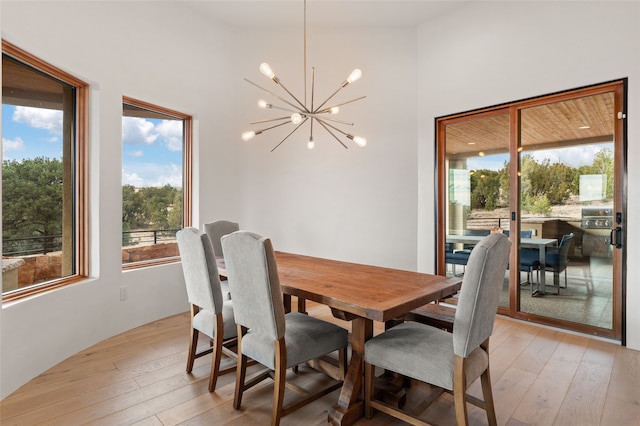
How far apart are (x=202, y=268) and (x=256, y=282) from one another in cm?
59

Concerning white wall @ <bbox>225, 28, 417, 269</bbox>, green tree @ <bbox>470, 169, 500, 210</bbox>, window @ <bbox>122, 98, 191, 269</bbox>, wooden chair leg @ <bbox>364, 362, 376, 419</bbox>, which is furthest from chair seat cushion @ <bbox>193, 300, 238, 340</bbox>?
green tree @ <bbox>470, 169, 500, 210</bbox>

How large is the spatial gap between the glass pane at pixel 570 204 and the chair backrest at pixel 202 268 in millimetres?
3116

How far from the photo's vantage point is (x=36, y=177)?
2764 millimetres

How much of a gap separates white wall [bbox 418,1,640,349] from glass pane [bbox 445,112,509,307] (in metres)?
0.21

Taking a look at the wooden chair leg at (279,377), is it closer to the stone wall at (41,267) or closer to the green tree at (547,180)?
the stone wall at (41,267)

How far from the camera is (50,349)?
2639 mm

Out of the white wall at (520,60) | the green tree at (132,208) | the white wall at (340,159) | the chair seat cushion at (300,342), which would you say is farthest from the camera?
the white wall at (340,159)

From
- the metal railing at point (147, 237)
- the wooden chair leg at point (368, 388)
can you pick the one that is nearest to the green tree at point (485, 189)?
the wooden chair leg at point (368, 388)

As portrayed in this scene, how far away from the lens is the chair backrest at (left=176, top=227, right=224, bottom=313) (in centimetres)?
226

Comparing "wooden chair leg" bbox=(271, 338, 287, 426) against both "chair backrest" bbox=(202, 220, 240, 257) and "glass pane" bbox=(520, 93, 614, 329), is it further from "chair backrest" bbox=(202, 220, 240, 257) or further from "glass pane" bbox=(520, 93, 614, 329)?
"glass pane" bbox=(520, 93, 614, 329)

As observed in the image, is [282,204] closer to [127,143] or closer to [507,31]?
[127,143]

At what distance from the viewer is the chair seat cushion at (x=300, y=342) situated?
1.92m

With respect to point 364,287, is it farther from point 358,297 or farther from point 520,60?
point 520,60

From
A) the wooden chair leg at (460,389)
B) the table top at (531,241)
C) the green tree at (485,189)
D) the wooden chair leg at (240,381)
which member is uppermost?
the green tree at (485,189)
